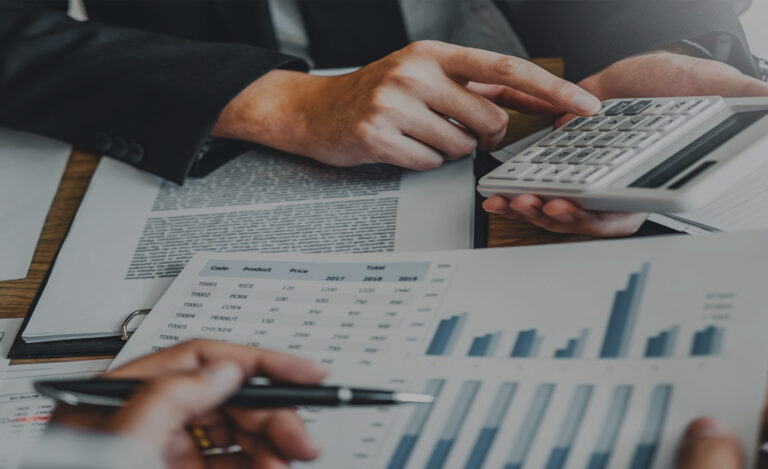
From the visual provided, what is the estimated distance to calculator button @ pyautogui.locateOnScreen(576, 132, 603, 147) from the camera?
468mm

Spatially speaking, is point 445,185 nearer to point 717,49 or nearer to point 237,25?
point 717,49

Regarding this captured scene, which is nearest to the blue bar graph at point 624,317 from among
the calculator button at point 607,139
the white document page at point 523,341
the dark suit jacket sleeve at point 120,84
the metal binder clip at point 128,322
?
the white document page at point 523,341

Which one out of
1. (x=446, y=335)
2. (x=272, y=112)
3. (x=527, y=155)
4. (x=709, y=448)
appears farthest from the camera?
(x=272, y=112)

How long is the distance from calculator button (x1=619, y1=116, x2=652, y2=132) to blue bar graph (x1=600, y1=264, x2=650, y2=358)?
12cm

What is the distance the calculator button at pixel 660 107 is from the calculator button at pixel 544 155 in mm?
68

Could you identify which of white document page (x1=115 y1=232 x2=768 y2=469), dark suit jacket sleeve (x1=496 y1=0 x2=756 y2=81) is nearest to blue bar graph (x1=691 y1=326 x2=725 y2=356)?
white document page (x1=115 y1=232 x2=768 y2=469)

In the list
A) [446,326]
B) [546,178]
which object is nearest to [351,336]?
[446,326]

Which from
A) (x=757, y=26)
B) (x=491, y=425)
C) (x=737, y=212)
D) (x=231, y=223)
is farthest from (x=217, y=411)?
(x=757, y=26)

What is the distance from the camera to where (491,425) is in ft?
1.07

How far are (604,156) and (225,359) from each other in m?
0.26

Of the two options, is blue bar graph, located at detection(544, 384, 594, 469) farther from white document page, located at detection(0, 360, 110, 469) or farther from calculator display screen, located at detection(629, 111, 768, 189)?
white document page, located at detection(0, 360, 110, 469)

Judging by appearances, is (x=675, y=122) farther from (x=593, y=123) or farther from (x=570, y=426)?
(x=570, y=426)

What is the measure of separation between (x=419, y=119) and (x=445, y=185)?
6cm

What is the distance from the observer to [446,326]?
39 centimetres
